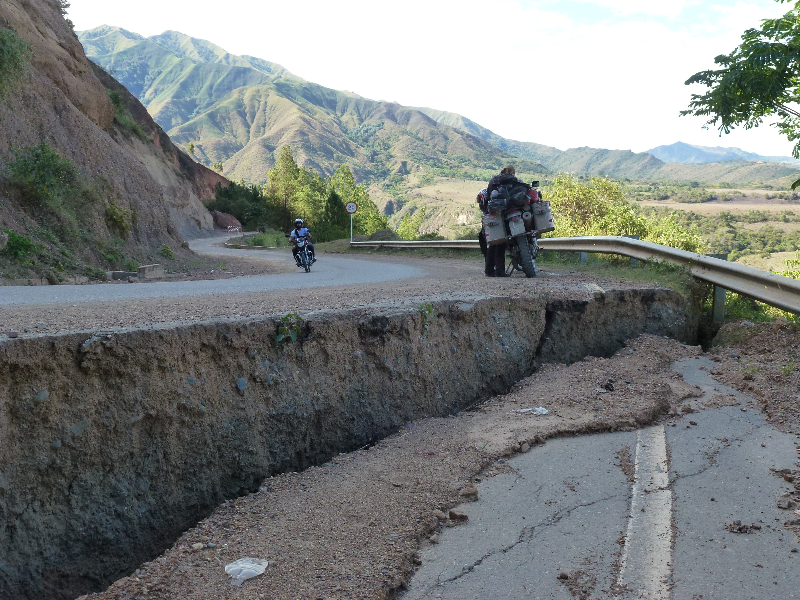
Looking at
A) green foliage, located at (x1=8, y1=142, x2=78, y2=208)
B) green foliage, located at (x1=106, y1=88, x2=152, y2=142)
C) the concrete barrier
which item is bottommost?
the concrete barrier

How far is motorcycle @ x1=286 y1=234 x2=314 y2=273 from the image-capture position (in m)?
15.2

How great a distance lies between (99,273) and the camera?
11.9 m

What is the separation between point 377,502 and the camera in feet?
11.1

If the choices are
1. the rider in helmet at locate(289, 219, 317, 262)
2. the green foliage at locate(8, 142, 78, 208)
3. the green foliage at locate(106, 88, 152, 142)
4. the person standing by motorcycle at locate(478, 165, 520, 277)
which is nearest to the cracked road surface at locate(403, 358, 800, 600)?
the person standing by motorcycle at locate(478, 165, 520, 277)

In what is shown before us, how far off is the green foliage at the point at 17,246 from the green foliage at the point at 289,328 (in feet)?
26.2

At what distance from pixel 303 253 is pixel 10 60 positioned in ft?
24.7

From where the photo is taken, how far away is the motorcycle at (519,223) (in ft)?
31.7

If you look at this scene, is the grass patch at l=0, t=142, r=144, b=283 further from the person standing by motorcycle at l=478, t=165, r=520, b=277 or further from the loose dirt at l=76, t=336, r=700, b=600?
the loose dirt at l=76, t=336, r=700, b=600

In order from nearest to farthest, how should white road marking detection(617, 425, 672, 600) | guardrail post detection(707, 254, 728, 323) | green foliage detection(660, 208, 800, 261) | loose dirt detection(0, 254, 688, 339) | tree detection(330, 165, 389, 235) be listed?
white road marking detection(617, 425, 672, 600), loose dirt detection(0, 254, 688, 339), guardrail post detection(707, 254, 728, 323), green foliage detection(660, 208, 800, 261), tree detection(330, 165, 389, 235)

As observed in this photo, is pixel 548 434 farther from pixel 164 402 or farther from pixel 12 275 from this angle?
pixel 12 275

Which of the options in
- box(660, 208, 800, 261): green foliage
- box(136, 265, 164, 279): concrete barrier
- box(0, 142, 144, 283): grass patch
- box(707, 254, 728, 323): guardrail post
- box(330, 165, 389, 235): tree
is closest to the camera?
box(707, 254, 728, 323): guardrail post

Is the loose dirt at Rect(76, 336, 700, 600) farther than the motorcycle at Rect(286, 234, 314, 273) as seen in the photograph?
No

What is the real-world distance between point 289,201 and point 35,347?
81.6 m

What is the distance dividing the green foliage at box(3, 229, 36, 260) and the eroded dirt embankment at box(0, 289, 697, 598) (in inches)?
312
